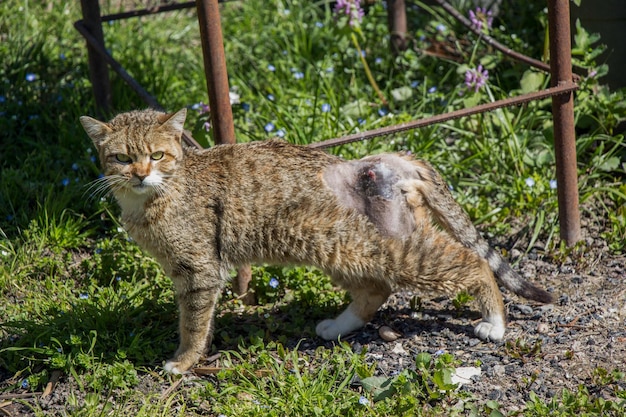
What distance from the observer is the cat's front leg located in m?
3.59

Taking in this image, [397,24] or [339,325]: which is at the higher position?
[397,24]

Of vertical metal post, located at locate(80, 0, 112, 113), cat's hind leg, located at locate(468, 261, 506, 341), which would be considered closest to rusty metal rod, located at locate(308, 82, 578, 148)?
cat's hind leg, located at locate(468, 261, 506, 341)

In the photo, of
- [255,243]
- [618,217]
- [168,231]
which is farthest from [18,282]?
[618,217]

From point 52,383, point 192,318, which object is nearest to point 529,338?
point 192,318

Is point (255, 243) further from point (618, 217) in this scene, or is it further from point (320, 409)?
point (618, 217)

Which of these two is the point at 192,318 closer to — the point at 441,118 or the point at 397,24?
the point at 441,118

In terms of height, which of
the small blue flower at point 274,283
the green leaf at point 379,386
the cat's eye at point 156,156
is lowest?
the green leaf at point 379,386

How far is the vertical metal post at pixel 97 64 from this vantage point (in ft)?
16.1

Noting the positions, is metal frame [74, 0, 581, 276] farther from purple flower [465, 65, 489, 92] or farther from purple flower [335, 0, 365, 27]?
purple flower [335, 0, 365, 27]

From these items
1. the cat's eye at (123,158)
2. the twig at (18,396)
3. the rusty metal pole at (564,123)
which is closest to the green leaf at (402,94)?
the rusty metal pole at (564,123)

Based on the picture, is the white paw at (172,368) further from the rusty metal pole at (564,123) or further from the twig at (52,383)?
the rusty metal pole at (564,123)

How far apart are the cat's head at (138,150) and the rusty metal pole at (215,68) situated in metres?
0.32

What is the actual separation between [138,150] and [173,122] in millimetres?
213

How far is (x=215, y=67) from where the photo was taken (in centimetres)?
377
